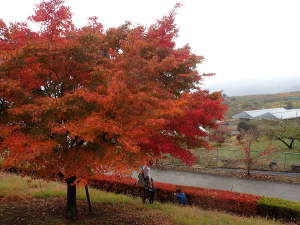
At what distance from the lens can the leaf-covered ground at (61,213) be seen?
975cm

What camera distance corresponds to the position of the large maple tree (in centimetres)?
723

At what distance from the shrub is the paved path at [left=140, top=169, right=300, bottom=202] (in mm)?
3835

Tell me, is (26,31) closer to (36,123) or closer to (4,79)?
(4,79)

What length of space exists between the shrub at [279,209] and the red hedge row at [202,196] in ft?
1.01

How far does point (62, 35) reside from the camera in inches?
361

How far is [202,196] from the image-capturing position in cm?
1474

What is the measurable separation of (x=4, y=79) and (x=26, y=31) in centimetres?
202

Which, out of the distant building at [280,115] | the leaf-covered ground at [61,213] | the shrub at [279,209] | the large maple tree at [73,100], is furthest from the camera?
the distant building at [280,115]

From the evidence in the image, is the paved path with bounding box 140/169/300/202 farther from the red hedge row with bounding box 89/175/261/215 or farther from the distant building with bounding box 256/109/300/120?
the distant building with bounding box 256/109/300/120

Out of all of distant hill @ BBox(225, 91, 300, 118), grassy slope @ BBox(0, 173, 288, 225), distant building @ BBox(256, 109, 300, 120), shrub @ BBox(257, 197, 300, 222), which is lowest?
shrub @ BBox(257, 197, 300, 222)

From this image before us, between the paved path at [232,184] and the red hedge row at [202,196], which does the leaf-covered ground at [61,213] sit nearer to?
the red hedge row at [202,196]

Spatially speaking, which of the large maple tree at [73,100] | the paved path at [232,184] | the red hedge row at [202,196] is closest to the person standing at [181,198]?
the red hedge row at [202,196]

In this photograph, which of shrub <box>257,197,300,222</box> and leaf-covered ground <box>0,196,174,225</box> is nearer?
leaf-covered ground <box>0,196,174,225</box>

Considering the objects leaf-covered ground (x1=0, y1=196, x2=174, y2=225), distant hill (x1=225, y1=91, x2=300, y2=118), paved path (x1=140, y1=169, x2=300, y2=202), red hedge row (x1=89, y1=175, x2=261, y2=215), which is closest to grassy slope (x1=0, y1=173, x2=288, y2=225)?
leaf-covered ground (x1=0, y1=196, x2=174, y2=225)
